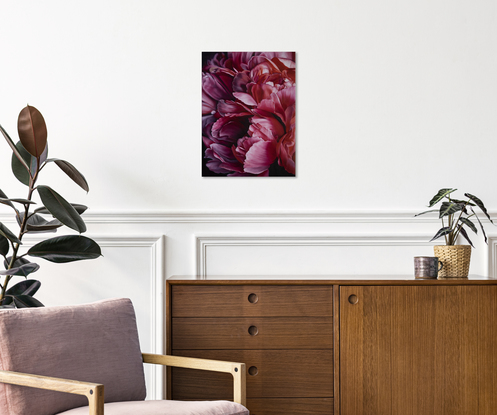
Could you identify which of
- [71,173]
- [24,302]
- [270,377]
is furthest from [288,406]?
[71,173]

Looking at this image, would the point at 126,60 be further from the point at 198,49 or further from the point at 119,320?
the point at 119,320

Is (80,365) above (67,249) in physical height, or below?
below

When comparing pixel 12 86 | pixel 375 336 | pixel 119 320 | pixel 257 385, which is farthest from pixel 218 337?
pixel 12 86

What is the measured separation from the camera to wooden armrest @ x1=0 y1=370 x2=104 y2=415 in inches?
53.7

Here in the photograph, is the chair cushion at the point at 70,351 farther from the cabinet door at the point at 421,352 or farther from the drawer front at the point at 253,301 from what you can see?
the cabinet door at the point at 421,352

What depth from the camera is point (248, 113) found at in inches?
102

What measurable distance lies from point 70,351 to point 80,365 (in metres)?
0.06

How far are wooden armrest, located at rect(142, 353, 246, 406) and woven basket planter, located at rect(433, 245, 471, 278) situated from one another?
3.59 ft

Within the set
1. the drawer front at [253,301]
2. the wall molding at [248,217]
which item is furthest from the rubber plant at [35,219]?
the drawer front at [253,301]

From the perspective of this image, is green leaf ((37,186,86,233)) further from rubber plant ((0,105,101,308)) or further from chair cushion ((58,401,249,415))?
chair cushion ((58,401,249,415))

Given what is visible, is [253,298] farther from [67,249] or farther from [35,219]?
[35,219]

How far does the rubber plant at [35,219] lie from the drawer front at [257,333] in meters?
0.57

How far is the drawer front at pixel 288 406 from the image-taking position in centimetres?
203

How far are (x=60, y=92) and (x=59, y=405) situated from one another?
66.3 inches
